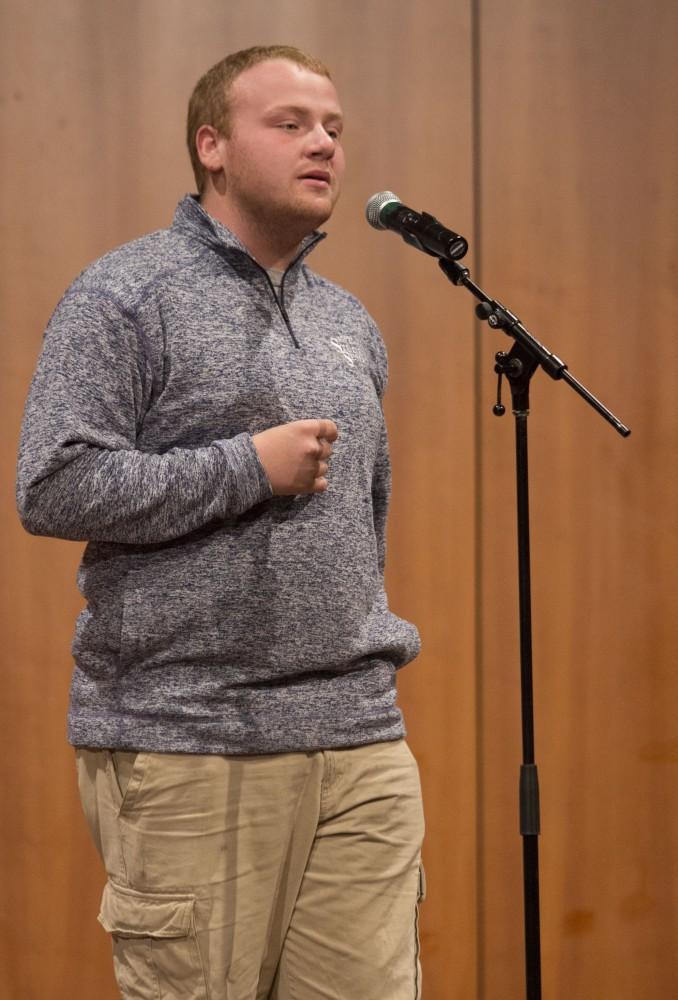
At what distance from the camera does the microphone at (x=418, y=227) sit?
1339 millimetres

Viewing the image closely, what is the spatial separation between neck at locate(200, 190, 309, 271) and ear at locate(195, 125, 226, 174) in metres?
0.04

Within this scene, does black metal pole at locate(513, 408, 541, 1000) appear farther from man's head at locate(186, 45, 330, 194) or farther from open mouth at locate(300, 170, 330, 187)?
man's head at locate(186, 45, 330, 194)

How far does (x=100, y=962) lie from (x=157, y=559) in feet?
4.29

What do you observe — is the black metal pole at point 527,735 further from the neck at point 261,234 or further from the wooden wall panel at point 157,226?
the wooden wall panel at point 157,226

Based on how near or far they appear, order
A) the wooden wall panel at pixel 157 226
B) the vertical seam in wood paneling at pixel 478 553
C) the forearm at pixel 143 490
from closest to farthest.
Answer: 1. the forearm at pixel 143 490
2. the wooden wall panel at pixel 157 226
3. the vertical seam in wood paneling at pixel 478 553

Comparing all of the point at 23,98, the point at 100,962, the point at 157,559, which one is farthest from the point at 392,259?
the point at 100,962

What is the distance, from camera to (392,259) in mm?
2414

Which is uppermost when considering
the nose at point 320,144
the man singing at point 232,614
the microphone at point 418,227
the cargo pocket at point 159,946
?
the nose at point 320,144

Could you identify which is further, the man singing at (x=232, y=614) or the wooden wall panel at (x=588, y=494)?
the wooden wall panel at (x=588, y=494)

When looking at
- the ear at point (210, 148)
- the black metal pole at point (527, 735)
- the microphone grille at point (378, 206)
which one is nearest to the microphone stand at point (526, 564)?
the black metal pole at point (527, 735)

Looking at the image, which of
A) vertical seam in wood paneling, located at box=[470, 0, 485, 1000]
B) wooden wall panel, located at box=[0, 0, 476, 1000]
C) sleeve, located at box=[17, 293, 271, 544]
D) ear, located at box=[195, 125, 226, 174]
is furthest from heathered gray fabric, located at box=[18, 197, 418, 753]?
vertical seam in wood paneling, located at box=[470, 0, 485, 1000]

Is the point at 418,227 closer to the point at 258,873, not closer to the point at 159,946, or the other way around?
the point at 258,873

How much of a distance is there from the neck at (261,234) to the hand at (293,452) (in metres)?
0.31

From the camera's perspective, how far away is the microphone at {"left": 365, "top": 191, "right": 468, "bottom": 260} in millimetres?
1339
